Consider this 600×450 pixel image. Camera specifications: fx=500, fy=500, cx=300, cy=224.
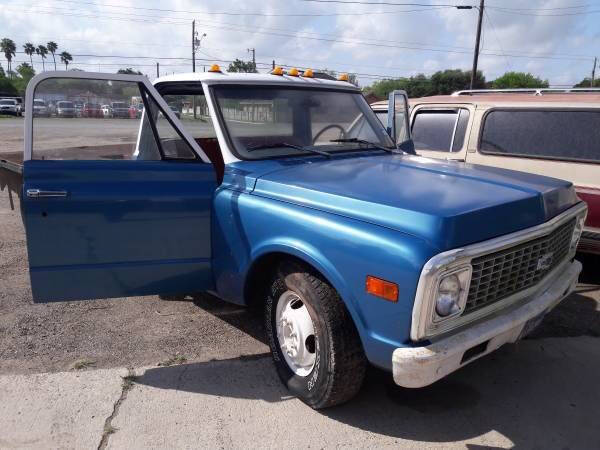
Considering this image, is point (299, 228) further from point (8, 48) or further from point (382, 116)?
point (8, 48)

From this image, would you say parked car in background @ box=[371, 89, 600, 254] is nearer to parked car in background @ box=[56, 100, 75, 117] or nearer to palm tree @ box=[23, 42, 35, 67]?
parked car in background @ box=[56, 100, 75, 117]

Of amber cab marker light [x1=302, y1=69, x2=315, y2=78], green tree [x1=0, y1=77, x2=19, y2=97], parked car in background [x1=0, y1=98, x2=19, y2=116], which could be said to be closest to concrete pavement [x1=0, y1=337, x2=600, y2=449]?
amber cab marker light [x1=302, y1=69, x2=315, y2=78]

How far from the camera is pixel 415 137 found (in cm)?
670

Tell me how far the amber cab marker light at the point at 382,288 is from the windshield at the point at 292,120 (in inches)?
56.2

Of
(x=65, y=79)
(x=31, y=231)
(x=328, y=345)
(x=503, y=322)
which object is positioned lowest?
(x=328, y=345)

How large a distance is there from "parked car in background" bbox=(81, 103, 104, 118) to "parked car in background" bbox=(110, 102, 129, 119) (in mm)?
102

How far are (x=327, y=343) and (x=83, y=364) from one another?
1806mm

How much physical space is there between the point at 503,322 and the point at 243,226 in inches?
62.0

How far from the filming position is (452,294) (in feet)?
7.59

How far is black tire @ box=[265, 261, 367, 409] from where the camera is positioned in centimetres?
265

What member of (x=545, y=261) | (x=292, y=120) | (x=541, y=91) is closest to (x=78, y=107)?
(x=292, y=120)

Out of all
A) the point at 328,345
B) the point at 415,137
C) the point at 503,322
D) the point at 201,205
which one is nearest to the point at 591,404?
the point at 503,322

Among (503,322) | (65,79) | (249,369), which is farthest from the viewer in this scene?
(249,369)

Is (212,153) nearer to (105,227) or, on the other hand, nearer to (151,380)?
(105,227)
